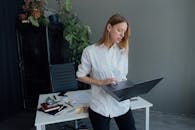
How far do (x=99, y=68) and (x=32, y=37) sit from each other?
2362 millimetres

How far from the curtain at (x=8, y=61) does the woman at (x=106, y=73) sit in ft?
7.77

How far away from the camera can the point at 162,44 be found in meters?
3.98

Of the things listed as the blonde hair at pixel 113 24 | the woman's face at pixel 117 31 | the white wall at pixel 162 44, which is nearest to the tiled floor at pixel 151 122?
the white wall at pixel 162 44

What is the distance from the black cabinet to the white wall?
82cm

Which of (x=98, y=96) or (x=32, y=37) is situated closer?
(x=98, y=96)

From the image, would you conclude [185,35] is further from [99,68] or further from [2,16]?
[2,16]

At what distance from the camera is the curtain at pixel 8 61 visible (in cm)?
400

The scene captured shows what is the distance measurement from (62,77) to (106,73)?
1377 mm

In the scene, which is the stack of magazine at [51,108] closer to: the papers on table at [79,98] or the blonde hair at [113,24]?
the papers on table at [79,98]

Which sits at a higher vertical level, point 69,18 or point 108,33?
point 69,18

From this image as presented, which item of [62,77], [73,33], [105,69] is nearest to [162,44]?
[73,33]

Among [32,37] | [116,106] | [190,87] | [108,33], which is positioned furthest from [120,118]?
[32,37]

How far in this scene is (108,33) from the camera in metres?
2.00

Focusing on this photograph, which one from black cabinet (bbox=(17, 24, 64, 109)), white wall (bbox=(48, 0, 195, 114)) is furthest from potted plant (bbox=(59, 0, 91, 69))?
white wall (bbox=(48, 0, 195, 114))
